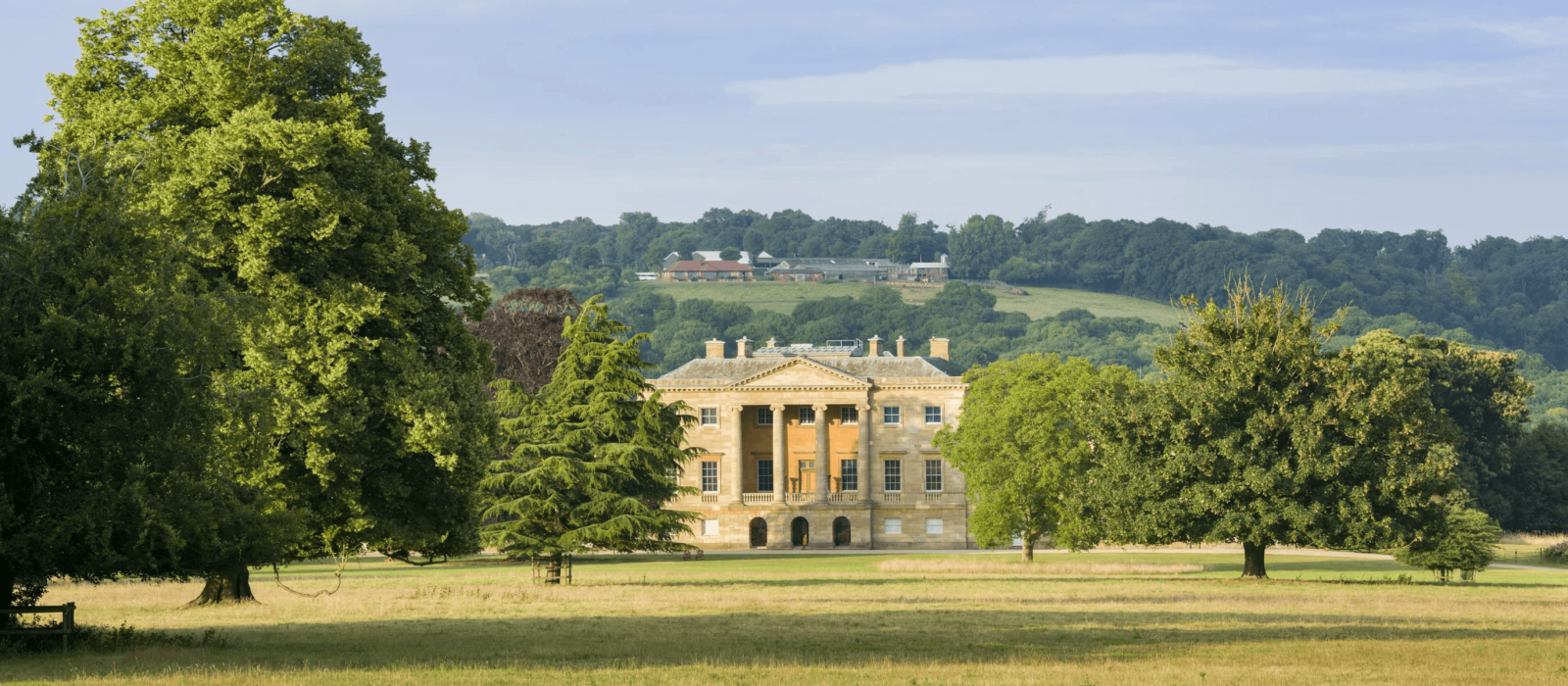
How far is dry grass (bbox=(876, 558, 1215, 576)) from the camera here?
52.2 m

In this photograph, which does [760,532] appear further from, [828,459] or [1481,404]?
[1481,404]

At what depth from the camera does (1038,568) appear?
5531 centimetres

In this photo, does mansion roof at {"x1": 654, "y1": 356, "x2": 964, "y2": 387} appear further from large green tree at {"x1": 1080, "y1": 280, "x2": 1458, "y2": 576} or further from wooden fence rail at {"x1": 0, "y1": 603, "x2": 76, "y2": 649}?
wooden fence rail at {"x1": 0, "y1": 603, "x2": 76, "y2": 649}

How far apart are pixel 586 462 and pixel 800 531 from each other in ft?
143

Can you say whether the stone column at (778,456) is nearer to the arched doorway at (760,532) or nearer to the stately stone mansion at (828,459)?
the stately stone mansion at (828,459)

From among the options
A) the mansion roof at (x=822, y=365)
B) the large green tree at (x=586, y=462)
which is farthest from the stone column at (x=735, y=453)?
the large green tree at (x=586, y=462)

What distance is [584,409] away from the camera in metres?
45.7

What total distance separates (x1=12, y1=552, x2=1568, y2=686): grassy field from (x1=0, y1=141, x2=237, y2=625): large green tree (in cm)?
150

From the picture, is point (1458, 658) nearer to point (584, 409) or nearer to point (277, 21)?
point (277, 21)

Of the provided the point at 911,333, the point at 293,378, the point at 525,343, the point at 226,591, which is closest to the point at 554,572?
the point at 226,591

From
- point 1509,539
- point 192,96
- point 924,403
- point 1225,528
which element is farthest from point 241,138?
point 1509,539

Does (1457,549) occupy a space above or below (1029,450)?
below

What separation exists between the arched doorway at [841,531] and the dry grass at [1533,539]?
32.2m

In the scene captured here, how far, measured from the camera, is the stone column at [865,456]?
3410 inches
